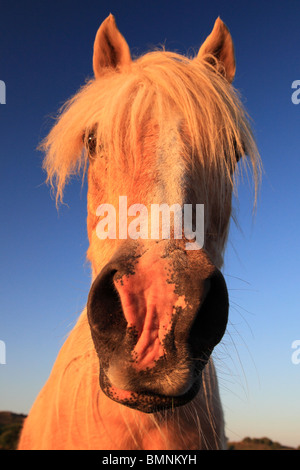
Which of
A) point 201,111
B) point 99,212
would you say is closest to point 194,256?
point 99,212

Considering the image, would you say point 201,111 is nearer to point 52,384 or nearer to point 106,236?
point 106,236

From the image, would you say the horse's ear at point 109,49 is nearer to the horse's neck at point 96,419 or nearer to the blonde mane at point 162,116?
the blonde mane at point 162,116

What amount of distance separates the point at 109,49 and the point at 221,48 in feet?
3.68

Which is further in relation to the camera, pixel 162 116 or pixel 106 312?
pixel 162 116

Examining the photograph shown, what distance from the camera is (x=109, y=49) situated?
3.28 metres

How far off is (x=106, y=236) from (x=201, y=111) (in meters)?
1.19

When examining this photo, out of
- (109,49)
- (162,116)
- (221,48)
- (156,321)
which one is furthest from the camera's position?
(221,48)

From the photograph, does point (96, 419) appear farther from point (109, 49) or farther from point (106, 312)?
point (109, 49)

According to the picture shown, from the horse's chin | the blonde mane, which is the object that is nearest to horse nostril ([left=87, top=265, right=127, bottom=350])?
the horse's chin

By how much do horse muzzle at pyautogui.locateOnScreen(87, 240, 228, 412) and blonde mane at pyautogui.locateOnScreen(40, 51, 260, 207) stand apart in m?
0.84

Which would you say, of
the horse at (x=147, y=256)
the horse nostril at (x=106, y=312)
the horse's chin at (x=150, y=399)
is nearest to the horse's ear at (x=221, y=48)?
the horse at (x=147, y=256)

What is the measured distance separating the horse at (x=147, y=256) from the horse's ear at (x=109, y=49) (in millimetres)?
10

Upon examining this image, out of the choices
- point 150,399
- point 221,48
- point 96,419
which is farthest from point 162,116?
point 96,419

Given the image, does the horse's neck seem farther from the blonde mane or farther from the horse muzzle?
the blonde mane
